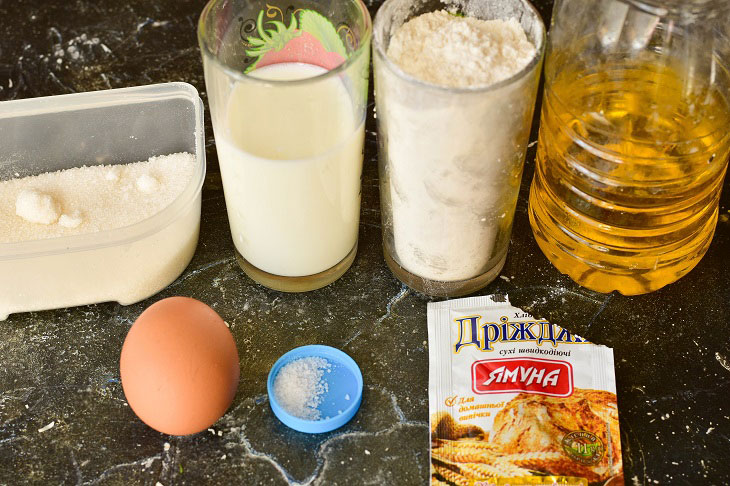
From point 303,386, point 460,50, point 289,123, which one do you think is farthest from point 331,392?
point 460,50

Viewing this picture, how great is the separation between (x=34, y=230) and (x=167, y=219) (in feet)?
0.64

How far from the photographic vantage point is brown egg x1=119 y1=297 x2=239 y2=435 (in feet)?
2.84

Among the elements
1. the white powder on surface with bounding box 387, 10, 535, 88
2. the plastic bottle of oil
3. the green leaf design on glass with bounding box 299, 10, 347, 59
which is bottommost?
the plastic bottle of oil

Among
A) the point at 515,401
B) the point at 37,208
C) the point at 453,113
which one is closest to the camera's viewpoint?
the point at 453,113

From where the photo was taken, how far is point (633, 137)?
3.30 ft

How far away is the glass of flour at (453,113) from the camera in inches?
33.3

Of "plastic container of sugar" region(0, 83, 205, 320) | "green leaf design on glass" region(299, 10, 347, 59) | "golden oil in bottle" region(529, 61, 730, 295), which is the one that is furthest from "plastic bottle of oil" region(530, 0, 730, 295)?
"plastic container of sugar" region(0, 83, 205, 320)

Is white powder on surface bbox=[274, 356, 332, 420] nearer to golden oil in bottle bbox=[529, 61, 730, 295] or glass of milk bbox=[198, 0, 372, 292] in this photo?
glass of milk bbox=[198, 0, 372, 292]

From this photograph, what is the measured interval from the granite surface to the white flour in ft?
0.45

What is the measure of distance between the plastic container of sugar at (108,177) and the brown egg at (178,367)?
0.46 ft

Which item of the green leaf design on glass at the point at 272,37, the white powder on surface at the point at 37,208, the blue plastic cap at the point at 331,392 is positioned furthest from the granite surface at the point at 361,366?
the green leaf design on glass at the point at 272,37

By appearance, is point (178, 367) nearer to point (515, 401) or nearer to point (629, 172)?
point (515, 401)

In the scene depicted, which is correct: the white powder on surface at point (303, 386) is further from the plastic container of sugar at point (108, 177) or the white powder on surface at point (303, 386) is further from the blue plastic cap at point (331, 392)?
the plastic container of sugar at point (108, 177)

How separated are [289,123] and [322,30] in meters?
A: 0.14
